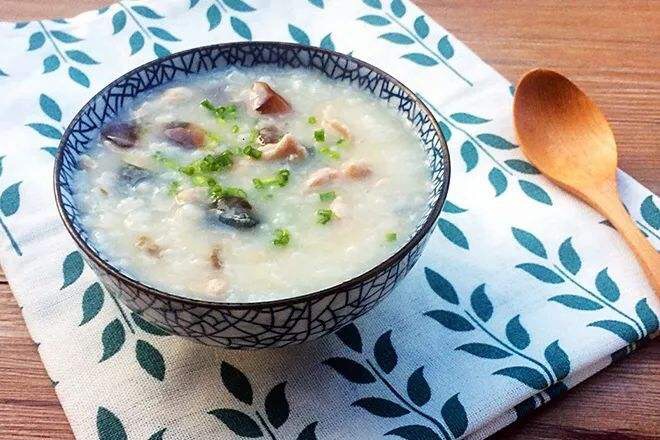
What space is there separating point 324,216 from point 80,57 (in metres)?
0.87

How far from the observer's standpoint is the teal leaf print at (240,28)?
5.92 feet

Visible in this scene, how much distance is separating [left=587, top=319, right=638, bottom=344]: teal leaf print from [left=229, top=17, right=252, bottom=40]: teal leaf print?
3.28ft

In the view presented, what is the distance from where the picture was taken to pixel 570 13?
1914 mm

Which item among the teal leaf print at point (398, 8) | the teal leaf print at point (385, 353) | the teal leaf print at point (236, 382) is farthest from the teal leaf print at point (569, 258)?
the teal leaf print at point (398, 8)

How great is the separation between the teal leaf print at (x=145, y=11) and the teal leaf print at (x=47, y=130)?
41cm

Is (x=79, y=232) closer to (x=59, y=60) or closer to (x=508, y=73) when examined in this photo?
(x=59, y=60)

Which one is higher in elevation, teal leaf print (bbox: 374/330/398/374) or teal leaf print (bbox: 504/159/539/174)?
teal leaf print (bbox: 504/159/539/174)

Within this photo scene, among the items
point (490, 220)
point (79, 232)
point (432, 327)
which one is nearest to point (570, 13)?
point (490, 220)

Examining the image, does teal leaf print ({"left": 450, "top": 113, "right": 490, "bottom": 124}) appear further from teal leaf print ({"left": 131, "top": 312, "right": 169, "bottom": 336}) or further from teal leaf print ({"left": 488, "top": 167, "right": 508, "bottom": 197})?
teal leaf print ({"left": 131, "top": 312, "right": 169, "bottom": 336})

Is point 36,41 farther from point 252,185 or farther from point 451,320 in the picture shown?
point 451,320

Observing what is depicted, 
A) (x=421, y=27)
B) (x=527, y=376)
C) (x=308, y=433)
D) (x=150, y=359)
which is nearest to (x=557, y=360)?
(x=527, y=376)

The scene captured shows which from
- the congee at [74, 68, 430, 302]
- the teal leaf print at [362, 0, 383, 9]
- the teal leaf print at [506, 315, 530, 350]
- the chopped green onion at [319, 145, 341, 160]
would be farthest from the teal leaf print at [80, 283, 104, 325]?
the teal leaf print at [362, 0, 383, 9]

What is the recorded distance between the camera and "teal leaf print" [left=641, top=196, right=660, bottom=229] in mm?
1375

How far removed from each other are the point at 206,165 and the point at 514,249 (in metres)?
0.52
